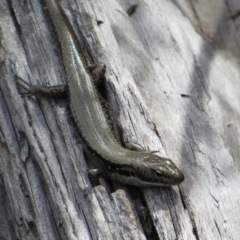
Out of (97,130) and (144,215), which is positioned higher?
(97,130)

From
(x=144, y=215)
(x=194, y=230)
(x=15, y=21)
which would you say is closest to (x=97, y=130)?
(x=144, y=215)

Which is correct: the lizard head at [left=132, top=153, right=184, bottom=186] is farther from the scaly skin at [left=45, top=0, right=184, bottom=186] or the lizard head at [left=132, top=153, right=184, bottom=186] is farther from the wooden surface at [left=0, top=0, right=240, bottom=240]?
the wooden surface at [left=0, top=0, right=240, bottom=240]

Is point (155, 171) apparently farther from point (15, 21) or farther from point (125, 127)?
point (15, 21)

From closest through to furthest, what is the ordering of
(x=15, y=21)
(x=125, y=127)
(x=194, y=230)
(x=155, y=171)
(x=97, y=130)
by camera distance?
(x=194, y=230) < (x=155, y=171) < (x=125, y=127) < (x=97, y=130) < (x=15, y=21)

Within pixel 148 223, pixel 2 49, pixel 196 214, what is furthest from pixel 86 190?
pixel 2 49

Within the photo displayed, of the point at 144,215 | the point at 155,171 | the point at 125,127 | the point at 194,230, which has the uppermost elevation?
the point at 125,127

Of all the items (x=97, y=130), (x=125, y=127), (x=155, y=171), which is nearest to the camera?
(x=155, y=171)

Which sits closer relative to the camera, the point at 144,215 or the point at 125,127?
the point at 144,215
